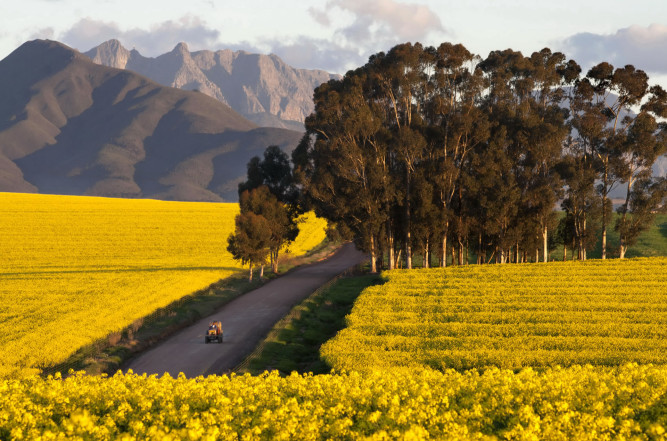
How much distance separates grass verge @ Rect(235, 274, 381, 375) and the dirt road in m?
1.46

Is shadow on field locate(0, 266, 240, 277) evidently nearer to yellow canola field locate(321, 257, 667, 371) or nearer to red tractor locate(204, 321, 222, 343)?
yellow canola field locate(321, 257, 667, 371)

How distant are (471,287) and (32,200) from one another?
9609 cm

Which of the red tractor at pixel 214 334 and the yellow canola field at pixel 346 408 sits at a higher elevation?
the yellow canola field at pixel 346 408

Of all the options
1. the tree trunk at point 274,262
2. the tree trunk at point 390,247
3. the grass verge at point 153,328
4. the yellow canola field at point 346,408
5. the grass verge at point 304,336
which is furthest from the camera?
the tree trunk at point 274,262

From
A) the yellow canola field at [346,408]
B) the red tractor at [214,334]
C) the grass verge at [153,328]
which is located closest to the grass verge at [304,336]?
the red tractor at [214,334]

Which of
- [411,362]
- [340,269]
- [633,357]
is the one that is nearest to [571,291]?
[633,357]

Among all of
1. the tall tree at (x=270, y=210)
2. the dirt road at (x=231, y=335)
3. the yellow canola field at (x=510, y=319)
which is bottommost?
the dirt road at (x=231, y=335)

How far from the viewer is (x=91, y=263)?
195ft

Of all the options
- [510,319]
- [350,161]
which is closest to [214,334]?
[510,319]

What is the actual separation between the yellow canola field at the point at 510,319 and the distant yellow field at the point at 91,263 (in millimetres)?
15777

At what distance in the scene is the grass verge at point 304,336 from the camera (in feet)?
89.7

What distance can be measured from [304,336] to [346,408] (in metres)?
20.0

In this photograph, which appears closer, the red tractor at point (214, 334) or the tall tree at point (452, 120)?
the red tractor at point (214, 334)

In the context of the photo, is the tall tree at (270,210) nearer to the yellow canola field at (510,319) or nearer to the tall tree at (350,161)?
the tall tree at (350,161)
